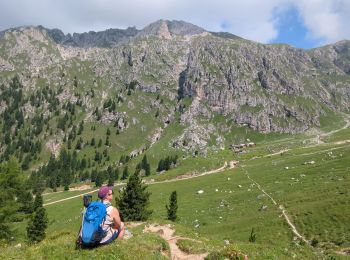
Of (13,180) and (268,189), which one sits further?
(268,189)

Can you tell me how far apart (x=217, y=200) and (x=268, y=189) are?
13.6 m

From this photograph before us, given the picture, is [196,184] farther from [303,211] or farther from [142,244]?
[142,244]

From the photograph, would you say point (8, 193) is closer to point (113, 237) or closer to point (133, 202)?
point (133, 202)

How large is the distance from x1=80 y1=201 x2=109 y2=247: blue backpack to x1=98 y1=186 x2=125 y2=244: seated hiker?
194 millimetres

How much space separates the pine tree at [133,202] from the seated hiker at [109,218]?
129ft

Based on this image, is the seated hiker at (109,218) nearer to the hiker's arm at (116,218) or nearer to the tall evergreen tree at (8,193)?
the hiker's arm at (116,218)

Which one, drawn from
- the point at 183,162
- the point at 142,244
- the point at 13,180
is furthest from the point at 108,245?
the point at 183,162

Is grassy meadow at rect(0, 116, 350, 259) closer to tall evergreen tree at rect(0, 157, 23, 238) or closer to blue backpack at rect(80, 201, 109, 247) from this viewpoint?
blue backpack at rect(80, 201, 109, 247)

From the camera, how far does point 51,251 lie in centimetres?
1897

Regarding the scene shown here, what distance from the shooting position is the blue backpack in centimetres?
1572

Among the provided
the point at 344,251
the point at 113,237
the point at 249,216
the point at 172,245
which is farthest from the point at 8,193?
the point at 249,216

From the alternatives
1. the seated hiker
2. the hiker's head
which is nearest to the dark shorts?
the seated hiker

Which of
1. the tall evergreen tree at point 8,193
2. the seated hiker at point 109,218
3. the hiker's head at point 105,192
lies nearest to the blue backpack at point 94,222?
the seated hiker at point 109,218

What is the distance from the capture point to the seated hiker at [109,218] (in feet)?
52.5
